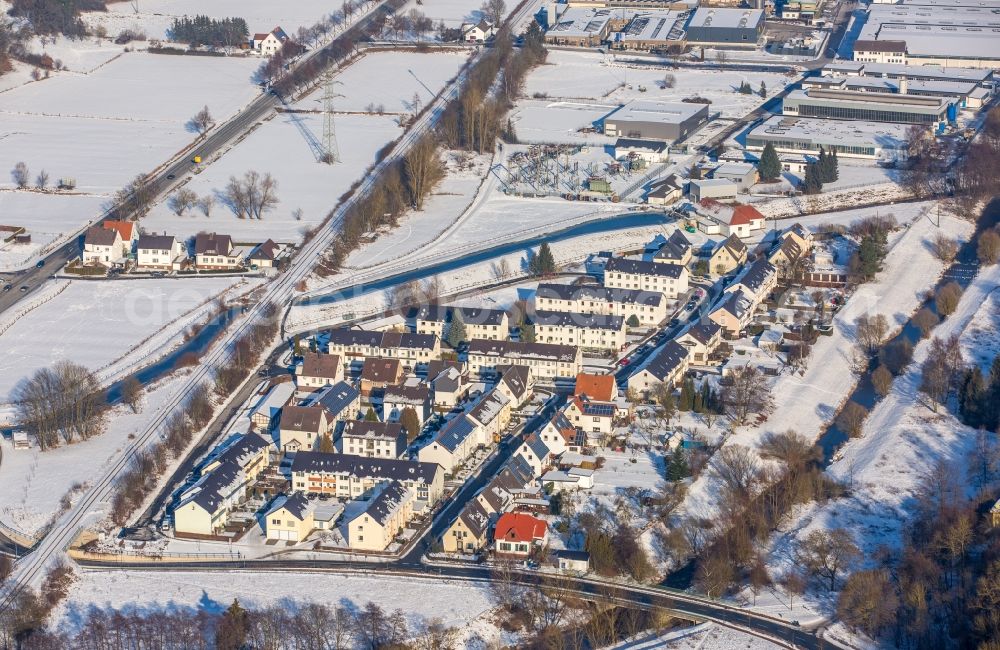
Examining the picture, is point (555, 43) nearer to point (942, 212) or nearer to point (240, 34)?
point (240, 34)

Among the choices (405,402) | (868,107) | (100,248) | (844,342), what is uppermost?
(868,107)

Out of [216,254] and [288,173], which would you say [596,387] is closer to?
[216,254]

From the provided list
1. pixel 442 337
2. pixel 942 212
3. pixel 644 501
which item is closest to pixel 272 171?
pixel 442 337

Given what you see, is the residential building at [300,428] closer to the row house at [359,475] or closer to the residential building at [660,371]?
the row house at [359,475]

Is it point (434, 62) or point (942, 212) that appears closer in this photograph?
point (942, 212)

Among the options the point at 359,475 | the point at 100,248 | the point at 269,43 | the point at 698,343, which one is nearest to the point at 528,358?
the point at 698,343

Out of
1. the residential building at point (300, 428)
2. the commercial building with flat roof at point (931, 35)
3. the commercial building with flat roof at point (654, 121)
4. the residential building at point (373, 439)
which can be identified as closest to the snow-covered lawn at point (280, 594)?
the residential building at point (373, 439)
